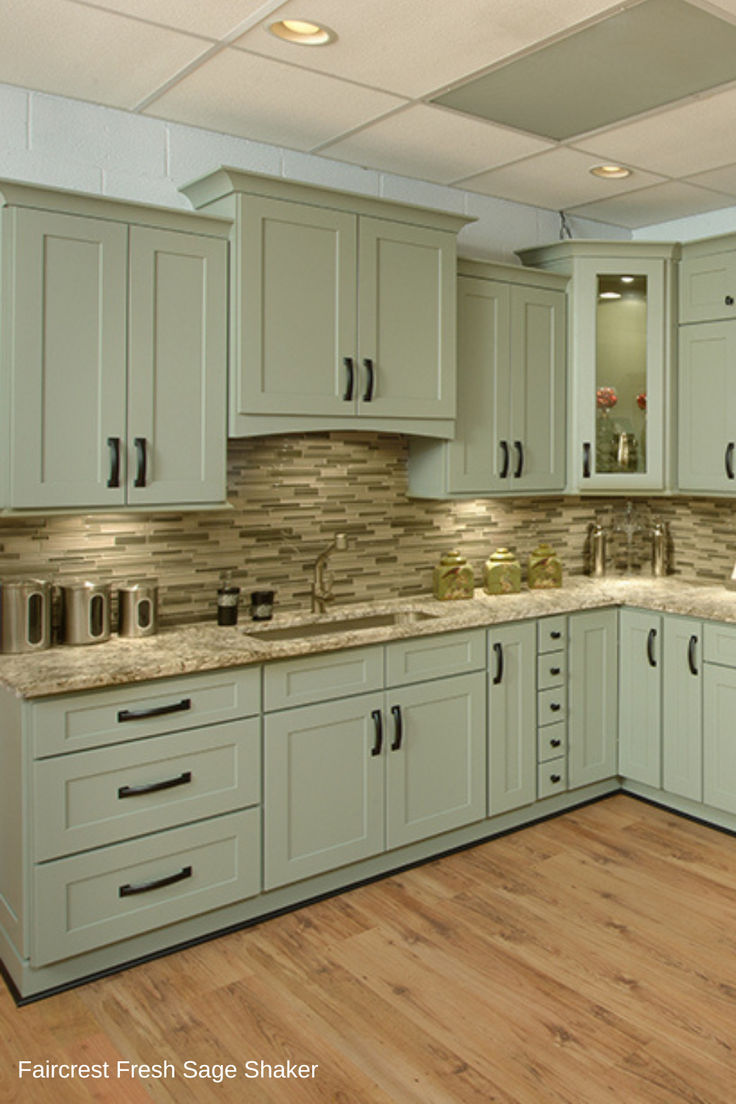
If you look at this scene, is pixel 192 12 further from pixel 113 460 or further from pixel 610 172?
pixel 610 172

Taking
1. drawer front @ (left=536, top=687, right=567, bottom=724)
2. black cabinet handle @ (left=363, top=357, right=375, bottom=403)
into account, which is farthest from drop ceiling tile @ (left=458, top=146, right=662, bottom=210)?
drawer front @ (left=536, top=687, right=567, bottom=724)

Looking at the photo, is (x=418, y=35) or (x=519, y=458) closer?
(x=418, y=35)

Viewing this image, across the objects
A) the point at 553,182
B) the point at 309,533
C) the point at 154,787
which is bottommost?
the point at 154,787

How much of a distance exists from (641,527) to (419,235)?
6.42 feet

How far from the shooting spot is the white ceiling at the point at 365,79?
2402 millimetres

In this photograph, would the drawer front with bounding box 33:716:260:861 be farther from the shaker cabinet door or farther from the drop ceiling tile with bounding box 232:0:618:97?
the drop ceiling tile with bounding box 232:0:618:97

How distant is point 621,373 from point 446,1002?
2.67 m

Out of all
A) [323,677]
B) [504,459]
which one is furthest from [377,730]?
[504,459]

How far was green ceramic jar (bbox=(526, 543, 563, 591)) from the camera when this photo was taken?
418 centimetres

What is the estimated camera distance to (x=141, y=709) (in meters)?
2.67

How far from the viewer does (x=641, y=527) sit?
15.2 ft

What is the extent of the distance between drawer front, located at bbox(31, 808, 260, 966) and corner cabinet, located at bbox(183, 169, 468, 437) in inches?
49.9

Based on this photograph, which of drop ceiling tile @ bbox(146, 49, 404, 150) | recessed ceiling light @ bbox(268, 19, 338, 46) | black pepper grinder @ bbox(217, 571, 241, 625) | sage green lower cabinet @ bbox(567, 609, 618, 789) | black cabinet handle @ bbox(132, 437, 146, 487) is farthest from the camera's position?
sage green lower cabinet @ bbox(567, 609, 618, 789)

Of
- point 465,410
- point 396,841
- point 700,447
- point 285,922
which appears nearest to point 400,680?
point 396,841
